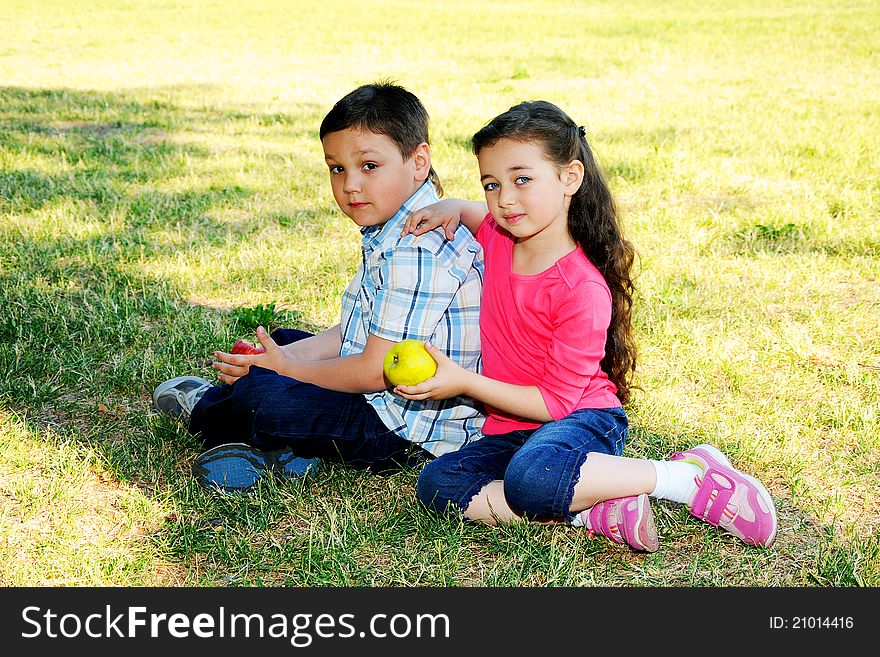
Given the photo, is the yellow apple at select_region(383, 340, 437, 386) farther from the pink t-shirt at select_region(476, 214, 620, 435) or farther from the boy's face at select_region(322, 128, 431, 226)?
the boy's face at select_region(322, 128, 431, 226)

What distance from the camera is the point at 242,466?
3230 mm

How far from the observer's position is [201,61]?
49.0 ft

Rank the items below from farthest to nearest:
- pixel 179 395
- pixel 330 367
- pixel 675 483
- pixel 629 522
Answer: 1. pixel 179 395
2. pixel 330 367
3. pixel 675 483
4. pixel 629 522

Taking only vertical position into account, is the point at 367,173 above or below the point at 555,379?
above

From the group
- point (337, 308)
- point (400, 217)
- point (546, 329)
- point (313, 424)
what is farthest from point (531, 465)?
point (337, 308)

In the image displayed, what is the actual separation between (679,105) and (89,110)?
22.1 ft

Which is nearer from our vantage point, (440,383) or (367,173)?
(440,383)

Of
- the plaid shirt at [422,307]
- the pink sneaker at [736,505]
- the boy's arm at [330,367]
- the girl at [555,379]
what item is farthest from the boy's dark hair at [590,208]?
the boy's arm at [330,367]

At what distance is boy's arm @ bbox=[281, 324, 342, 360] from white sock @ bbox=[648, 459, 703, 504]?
146cm

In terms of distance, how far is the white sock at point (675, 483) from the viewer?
3.06 meters

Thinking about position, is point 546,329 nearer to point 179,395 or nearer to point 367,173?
point 367,173

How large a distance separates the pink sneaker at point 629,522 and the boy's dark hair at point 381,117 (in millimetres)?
1400

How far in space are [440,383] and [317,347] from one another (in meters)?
1.05

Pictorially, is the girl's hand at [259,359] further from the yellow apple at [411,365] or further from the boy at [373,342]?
the yellow apple at [411,365]
